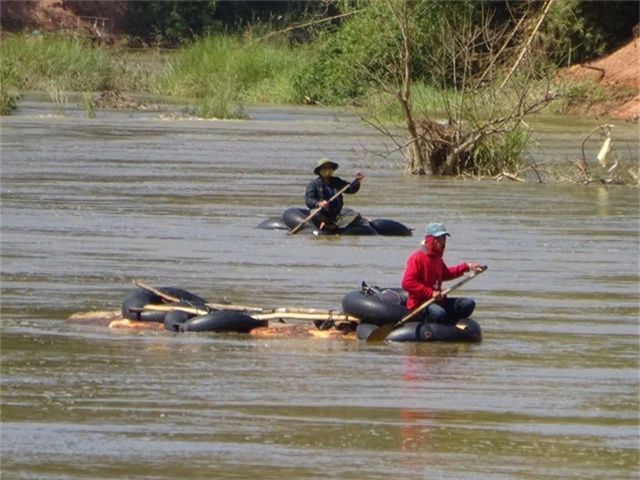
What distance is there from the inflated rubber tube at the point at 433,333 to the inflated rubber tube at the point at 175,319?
1.76 m

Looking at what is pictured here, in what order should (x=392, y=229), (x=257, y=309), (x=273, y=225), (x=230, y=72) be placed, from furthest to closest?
(x=230, y=72) < (x=273, y=225) < (x=392, y=229) < (x=257, y=309)

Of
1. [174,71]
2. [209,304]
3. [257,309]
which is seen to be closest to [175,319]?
[209,304]

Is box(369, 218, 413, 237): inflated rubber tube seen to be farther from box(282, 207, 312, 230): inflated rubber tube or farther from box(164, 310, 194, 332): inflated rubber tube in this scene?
box(164, 310, 194, 332): inflated rubber tube

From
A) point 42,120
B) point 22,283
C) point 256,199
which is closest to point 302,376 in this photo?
point 22,283

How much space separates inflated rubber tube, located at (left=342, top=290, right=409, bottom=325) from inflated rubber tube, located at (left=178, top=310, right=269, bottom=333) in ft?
2.92

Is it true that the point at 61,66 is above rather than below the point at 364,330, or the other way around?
above

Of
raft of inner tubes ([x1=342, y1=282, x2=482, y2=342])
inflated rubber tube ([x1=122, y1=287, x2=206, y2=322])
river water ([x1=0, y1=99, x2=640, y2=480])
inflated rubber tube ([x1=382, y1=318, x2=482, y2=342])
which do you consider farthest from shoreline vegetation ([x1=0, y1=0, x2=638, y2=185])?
inflated rubber tube ([x1=382, y1=318, x2=482, y2=342])

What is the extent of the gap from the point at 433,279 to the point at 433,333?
0.45m

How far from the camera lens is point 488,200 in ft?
95.7

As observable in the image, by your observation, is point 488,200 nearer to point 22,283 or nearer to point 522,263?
point 522,263

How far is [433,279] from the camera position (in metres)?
15.0

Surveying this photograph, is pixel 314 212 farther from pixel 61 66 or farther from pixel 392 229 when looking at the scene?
pixel 61 66

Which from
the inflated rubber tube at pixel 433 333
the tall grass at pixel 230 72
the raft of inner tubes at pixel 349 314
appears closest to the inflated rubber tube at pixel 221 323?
the raft of inner tubes at pixel 349 314

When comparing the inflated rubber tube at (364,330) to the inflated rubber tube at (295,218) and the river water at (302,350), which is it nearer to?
the river water at (302,350)
